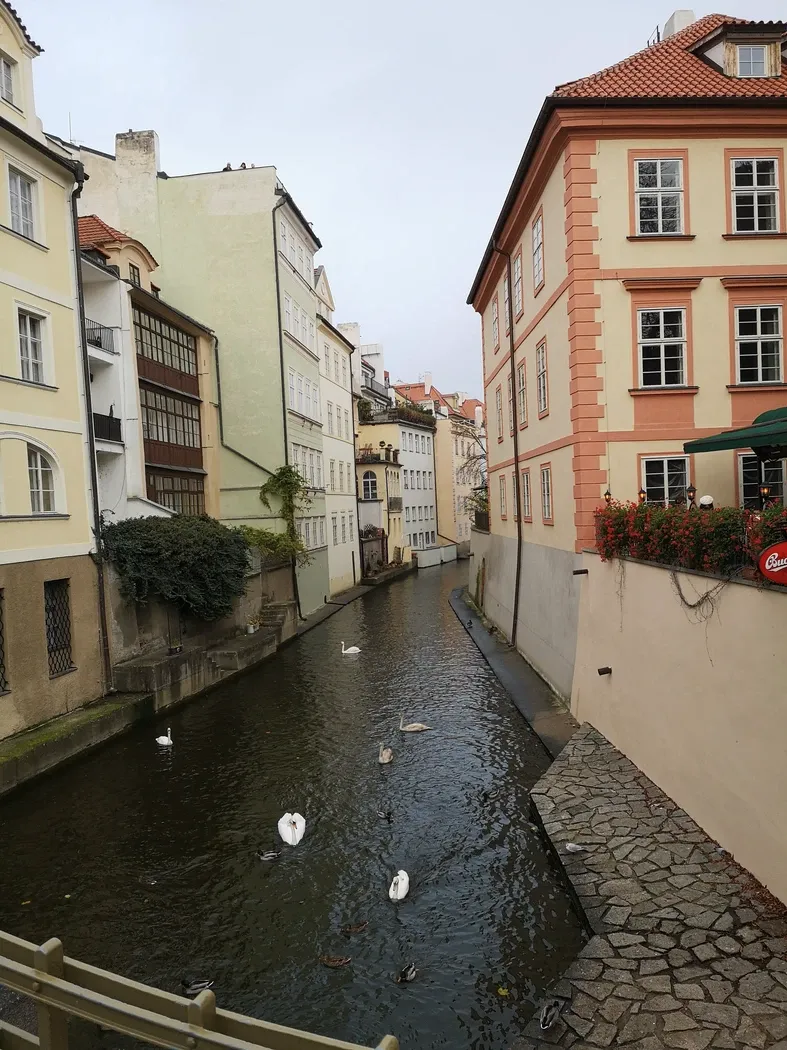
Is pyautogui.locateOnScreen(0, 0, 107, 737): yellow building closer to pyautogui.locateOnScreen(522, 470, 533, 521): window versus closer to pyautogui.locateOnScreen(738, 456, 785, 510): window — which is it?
pyautogui.locateOnScreen(522, 470, 533, 521): window

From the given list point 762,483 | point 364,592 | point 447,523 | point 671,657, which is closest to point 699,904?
point 671,657

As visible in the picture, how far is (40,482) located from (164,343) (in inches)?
380

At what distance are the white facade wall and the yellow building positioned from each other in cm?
3660

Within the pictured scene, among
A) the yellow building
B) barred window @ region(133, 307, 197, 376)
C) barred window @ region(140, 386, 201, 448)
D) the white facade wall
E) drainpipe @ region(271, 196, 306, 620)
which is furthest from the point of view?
the white facade wall

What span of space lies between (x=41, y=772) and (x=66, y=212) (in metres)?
10.9

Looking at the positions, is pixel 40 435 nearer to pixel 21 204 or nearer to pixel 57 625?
pixel 57 625

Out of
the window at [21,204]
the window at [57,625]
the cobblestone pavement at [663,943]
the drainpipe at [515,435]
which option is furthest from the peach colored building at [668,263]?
the window at [57,625]

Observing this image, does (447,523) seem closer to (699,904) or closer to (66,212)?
(66,212)

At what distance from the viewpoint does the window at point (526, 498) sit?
63.7 feet

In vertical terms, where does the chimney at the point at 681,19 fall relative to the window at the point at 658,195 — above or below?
above

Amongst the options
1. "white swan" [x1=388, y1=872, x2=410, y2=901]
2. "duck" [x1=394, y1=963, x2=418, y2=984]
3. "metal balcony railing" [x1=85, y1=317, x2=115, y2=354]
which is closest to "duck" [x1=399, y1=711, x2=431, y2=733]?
"white swan" [x1=388, y1=872, x2=410, y2=901]

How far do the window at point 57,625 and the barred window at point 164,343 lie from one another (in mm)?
8599

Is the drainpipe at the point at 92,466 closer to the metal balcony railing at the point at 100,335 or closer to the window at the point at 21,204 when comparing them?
the window at the point at 21,204

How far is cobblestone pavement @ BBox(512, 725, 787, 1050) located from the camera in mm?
5426
